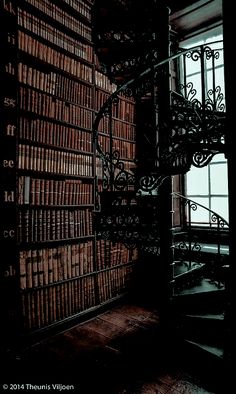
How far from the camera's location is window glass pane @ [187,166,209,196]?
14.9 ft

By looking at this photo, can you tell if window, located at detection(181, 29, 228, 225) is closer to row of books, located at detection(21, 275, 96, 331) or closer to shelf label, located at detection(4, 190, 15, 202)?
row of books, located at detection(21, 275, 96, 331)

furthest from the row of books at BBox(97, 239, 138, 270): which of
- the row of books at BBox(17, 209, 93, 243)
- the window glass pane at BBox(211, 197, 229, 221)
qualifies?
the window glass pane at BBox(211, 197, 229, 221)

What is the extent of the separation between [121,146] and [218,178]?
70.8 inches

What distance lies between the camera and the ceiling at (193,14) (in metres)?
4.06

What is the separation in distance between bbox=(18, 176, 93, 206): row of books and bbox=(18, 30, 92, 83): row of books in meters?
1.17

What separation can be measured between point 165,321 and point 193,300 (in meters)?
0.37

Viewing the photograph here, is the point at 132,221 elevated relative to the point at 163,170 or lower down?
lower down

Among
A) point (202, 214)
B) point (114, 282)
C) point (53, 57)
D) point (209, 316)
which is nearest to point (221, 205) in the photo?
point (202, 214)

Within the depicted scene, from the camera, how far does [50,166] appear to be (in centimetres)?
269

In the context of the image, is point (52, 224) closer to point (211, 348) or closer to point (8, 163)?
point (8, 163)

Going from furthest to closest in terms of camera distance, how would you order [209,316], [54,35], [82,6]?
[82,6], [54,35], [209,316]

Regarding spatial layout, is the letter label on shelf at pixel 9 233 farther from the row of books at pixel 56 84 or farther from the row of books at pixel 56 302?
the row of books at pixel 56 84

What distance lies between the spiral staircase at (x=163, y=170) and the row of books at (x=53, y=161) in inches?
16.6

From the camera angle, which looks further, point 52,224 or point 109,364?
point 52,224
